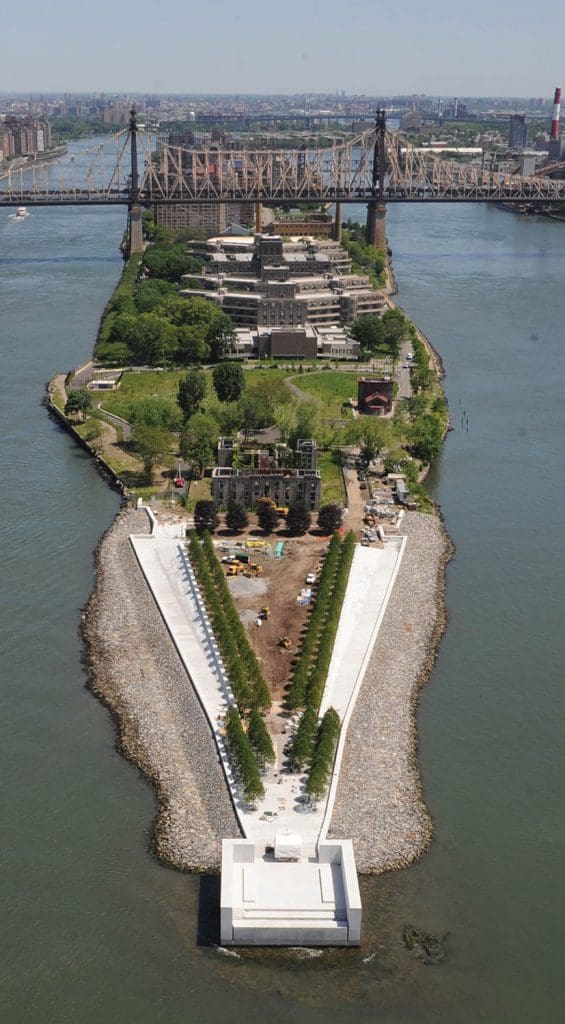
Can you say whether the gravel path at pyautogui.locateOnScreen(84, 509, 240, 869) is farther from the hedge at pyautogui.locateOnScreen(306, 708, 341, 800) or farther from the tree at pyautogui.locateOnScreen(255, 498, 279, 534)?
the tree at pyautogui.locateOnScreen(255, 498, 279, 534)

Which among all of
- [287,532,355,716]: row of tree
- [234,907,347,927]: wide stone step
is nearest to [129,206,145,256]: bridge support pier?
[287,532,355,716]: row of tree

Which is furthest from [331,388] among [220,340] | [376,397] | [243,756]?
[243,756]

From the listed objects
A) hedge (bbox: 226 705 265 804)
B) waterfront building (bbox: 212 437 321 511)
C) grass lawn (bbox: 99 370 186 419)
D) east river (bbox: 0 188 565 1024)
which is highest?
waterfront building (bbox: 212 437 321 511)

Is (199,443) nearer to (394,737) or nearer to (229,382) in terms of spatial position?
(229,382)

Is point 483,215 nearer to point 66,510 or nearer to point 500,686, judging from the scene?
point 66,510

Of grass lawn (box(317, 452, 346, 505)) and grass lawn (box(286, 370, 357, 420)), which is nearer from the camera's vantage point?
grass lawn (box(317, 452, 346, 505))

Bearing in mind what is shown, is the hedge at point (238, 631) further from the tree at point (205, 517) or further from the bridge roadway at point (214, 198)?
the bridge roadway at point (214, 198)

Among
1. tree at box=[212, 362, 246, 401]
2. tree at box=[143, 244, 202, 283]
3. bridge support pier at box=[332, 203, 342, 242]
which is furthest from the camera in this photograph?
bridge support pier at box=[332, 203, 342, 242]
